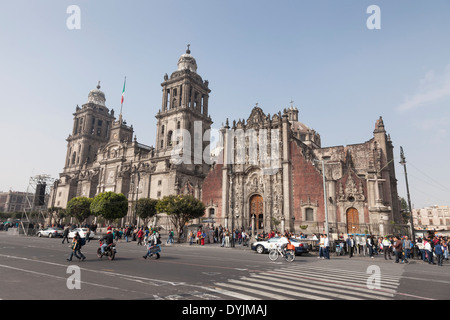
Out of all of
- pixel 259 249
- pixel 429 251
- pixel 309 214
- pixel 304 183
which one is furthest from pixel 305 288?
pixel 304 183

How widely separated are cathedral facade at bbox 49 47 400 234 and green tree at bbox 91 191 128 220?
693 cm

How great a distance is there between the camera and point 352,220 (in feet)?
118

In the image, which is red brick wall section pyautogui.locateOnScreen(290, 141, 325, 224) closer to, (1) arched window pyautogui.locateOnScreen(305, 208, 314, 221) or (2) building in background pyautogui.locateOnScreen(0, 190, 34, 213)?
(1) arched window pyautogui.locateOnScreen(305, 208, 314, 221)

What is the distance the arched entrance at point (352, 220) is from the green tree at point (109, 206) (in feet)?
127

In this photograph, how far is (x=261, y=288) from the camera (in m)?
8.58

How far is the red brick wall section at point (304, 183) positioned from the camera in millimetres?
38812

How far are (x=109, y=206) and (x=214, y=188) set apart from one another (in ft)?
63.6

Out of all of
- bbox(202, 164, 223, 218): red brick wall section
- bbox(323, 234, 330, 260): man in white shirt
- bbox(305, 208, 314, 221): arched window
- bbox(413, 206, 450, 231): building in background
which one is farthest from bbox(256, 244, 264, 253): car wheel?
bbox(413, 206, 450, 231): building in background

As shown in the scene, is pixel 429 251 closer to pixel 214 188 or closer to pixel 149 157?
pixel 214 188

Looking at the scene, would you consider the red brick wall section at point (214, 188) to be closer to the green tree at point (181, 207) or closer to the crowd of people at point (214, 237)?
the green tree at point (181, 207)
